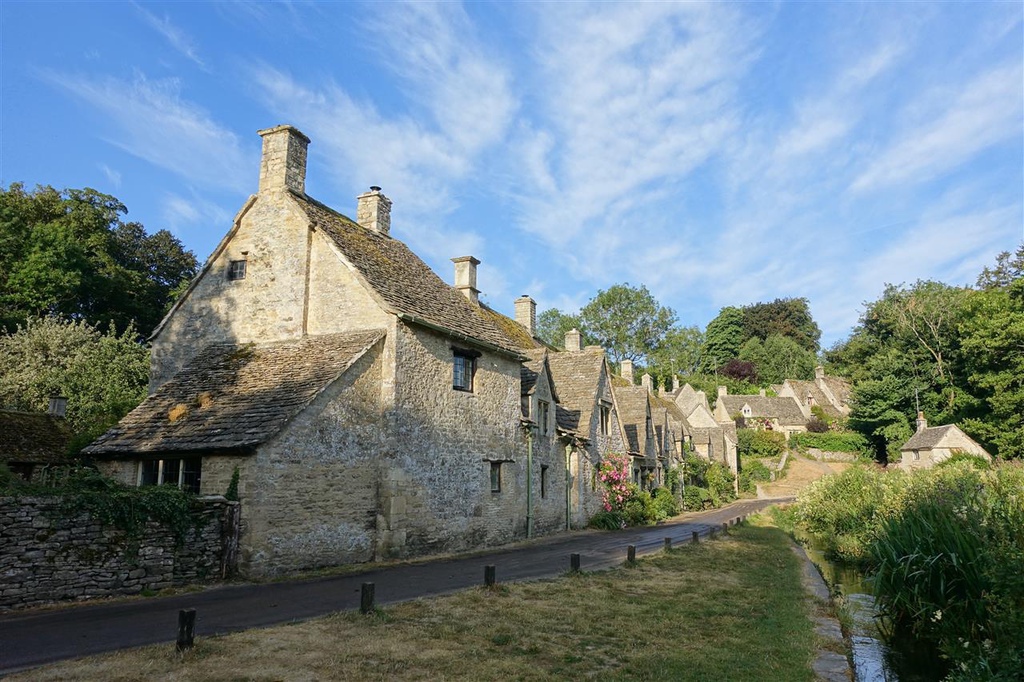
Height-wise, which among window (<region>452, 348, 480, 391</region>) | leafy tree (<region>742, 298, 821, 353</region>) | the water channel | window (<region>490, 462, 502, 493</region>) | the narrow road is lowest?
the water channel

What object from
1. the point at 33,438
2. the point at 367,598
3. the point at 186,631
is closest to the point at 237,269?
the point at 33,438

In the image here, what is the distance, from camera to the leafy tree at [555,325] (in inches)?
3295

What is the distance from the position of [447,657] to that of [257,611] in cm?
430

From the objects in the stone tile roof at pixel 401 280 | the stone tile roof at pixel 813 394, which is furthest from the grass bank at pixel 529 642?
the stone tile roof at pixel 813 394

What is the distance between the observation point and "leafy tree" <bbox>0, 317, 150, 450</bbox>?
2955 cm

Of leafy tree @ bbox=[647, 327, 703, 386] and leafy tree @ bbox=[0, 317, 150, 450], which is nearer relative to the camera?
leafy tree @ bbox=[0, 317, 150, 450]

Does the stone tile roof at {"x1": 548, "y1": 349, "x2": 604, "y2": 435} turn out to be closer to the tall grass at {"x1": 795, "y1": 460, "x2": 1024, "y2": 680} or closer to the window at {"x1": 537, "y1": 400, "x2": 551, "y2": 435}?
the window at {"x1": 537, "y1": 400, "x2": 551, "y2": 435}

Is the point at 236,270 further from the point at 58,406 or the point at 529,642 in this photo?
the point at 529,642

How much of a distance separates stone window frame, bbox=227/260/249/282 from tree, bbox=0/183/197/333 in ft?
67.2

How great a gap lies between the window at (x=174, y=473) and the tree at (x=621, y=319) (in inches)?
A: 2796

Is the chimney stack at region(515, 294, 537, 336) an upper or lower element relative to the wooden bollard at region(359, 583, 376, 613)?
upper

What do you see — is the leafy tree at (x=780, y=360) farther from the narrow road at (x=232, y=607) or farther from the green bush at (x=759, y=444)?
the narrow road at (x=232, y=607)

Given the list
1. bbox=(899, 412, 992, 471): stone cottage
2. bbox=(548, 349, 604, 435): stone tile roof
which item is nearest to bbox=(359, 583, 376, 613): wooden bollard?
bbox=(548, 349, 604, 435): stone tile roof

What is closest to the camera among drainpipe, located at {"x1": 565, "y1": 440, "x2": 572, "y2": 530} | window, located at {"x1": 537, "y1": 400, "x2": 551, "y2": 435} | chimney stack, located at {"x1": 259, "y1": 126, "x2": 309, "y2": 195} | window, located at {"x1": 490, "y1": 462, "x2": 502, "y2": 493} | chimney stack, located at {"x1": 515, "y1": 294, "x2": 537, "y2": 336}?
chimney stack, located at {"x1": 259, "y1": 126, "x2": 309, "y2": 195}
